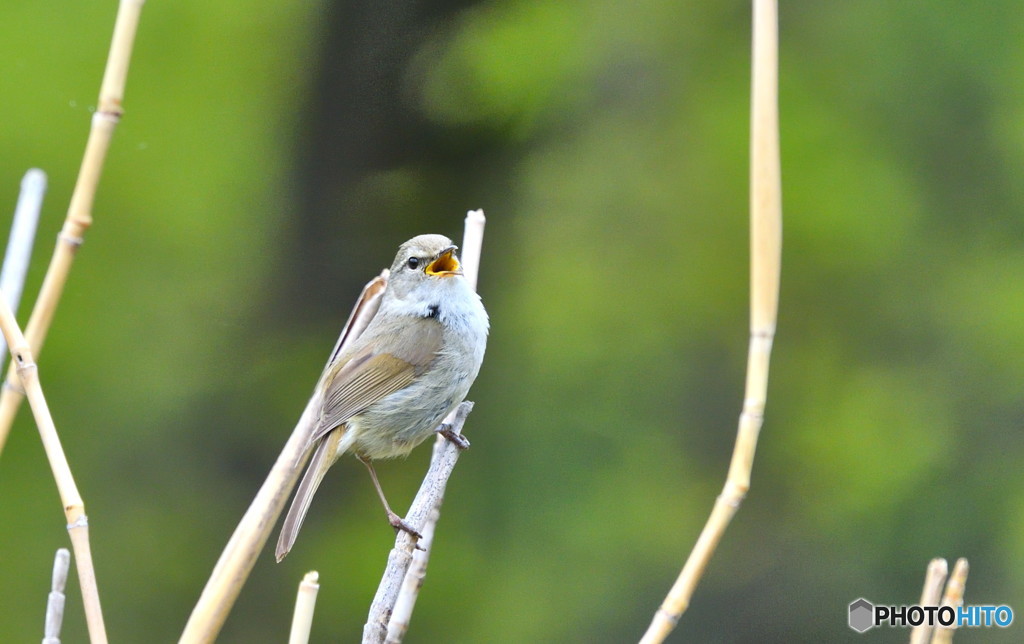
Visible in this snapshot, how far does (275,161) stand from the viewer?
634 centimetres

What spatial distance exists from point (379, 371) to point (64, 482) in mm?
1505

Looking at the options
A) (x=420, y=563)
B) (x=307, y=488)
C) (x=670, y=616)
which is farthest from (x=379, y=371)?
(x=670, y=616)

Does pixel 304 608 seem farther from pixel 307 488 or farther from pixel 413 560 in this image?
pixel 307 488

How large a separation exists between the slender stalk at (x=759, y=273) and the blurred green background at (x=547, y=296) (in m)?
4.54

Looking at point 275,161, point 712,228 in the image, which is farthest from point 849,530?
point 275,161

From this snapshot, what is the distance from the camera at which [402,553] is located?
1.91m

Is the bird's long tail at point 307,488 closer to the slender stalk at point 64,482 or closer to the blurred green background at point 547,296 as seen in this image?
the slender stalk at point 64,482

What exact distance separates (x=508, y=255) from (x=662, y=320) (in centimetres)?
111

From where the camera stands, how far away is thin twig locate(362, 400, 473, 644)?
5.81 feet

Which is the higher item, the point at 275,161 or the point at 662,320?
the point at 275,161

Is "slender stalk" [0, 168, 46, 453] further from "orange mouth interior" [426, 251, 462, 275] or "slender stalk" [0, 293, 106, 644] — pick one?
"orange mouth interior" [426, 251, 462, 275]

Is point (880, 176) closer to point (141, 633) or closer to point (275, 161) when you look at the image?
point (275, 161)

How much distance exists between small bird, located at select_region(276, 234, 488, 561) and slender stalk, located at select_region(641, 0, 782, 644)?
1426mm

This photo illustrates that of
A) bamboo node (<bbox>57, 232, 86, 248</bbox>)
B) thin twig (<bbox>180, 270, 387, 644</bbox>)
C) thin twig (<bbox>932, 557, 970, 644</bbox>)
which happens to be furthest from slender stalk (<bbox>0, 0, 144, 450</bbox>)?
thin twig (<bbox>932, 557, 970, 644</bbox>)
